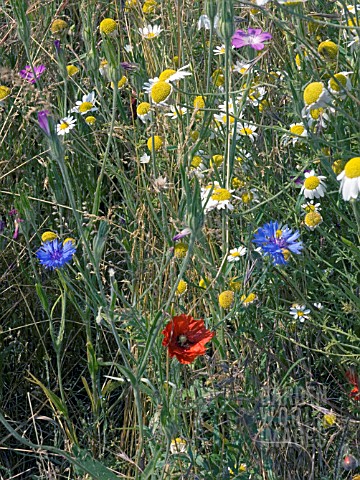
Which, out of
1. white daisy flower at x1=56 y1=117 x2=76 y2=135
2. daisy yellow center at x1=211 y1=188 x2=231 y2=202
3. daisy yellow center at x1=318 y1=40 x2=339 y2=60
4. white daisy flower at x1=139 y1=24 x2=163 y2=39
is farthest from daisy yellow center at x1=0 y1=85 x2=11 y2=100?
daisy yellow center at x1=318 y1=40 x2=339 y2=60

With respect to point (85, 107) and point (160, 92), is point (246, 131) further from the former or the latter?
point (85, 107)

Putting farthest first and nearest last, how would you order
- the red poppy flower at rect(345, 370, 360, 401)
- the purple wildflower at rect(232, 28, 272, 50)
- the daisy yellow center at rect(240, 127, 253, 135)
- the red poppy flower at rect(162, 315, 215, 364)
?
the daisy yellow center at rect(240, 127, 253, 135) → the purple wildflower at rect(232, 28, 272, 50) → the red poppy flower at rect(345, 370, 360, 401) → the red poppy flower at rect(162, 315, 215, 364)

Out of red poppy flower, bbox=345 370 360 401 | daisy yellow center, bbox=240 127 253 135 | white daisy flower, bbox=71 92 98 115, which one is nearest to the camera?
red poppy flower, bbox=345 370 360 401

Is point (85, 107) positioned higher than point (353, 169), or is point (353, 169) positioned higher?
point (353, 169)

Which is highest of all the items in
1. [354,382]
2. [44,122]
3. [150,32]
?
[44,122]

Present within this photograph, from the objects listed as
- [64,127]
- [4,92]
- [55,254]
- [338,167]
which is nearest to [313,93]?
[338,167]

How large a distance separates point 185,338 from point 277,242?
0.92ft

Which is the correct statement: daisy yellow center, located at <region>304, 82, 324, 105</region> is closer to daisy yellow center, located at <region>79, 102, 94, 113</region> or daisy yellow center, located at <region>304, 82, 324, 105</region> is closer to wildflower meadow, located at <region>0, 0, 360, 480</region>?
wildflower meadow, located at <region>0, 0, 360, 480</region>

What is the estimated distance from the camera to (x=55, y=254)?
4.67ft

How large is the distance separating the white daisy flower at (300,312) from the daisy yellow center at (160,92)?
0.46 m

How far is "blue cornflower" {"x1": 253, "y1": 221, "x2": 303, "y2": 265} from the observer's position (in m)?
1.35

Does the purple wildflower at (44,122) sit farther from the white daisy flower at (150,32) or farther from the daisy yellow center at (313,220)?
the white daisy flower at (150,32)

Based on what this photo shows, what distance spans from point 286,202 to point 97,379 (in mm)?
551

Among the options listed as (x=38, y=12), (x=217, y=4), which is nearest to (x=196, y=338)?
(x=217, y=4)
